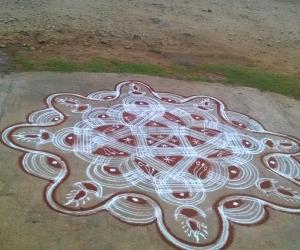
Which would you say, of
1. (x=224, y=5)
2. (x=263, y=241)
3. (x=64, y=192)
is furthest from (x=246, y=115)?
(x=224, y=5)

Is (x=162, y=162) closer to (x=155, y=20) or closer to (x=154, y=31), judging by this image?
(x=154, y=31)

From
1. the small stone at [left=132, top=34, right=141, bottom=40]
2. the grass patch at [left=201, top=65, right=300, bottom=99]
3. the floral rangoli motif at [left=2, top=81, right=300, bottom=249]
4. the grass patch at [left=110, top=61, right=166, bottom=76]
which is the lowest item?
the floral rangoli motif at [left=2, top=81, right=300, bottom=249]

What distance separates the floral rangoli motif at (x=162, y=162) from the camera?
4.65 metres

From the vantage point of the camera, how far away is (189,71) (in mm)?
8430

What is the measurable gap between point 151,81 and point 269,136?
7.43ft

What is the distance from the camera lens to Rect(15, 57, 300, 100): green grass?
7.83m

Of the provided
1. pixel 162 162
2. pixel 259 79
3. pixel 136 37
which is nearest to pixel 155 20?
pixel 136 37

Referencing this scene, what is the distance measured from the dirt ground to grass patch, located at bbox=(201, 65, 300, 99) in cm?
47

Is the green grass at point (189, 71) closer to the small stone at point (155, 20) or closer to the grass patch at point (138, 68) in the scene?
the grass patch at point (138, 68)

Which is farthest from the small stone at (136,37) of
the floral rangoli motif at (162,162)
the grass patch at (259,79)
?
the floral rangoli motif at (162,162)

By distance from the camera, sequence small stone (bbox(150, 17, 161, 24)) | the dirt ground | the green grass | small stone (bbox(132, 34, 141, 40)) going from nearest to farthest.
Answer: the green grass < the dirt ground < small stone (bbox(132, 34, 141, 40)) < small stone (bbox(150, 17, 161, 24))

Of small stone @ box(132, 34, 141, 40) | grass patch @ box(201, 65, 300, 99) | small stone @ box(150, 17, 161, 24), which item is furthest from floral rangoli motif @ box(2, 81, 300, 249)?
small stone @ box(150, 17, 161, 24)

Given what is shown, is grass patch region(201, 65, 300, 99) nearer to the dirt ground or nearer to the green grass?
the green grass

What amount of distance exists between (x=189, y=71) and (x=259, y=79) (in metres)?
1.29
